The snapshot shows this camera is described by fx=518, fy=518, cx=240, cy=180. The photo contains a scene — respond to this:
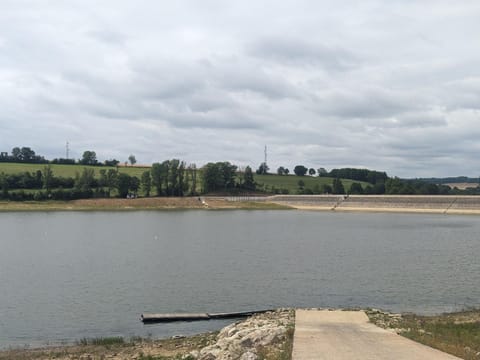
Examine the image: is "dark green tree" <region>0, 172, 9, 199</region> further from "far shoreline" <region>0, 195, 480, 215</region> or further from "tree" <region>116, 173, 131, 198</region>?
"tree" <region>116, 173, 131, 198</region>

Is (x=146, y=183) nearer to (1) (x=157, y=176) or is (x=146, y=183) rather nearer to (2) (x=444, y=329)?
(1) (x=157, y=176)

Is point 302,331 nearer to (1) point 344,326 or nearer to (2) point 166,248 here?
(1) point 344,326

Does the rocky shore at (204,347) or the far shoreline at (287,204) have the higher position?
the far shoreline at (287,204)

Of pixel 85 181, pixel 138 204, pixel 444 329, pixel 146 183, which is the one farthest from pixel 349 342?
pixel 146 183

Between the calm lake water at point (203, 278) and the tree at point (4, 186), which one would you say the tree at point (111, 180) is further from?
the calm lake water at point (203, 278)

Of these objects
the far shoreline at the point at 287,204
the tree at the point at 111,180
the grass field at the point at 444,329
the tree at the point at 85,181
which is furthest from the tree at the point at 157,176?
the grass field at the point at 444,329

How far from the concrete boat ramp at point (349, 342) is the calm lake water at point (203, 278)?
307 inches

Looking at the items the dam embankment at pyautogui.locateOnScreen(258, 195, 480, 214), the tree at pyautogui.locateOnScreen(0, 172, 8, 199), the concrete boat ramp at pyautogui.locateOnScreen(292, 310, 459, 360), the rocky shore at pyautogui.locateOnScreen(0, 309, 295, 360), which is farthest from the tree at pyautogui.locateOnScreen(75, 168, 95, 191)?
the concrete boat ramp at pyautogui.locateOnScreen(292, 310, 459, 360)

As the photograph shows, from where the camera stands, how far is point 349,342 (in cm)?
2092

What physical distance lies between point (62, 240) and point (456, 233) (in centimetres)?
6359

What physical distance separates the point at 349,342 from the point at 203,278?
25.4 metres

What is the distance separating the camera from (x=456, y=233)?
287 ft

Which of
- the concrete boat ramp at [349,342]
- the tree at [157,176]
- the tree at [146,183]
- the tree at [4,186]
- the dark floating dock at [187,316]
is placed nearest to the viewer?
the concrete boat ramp at [349,342]

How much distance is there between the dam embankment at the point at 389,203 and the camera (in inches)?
6004
